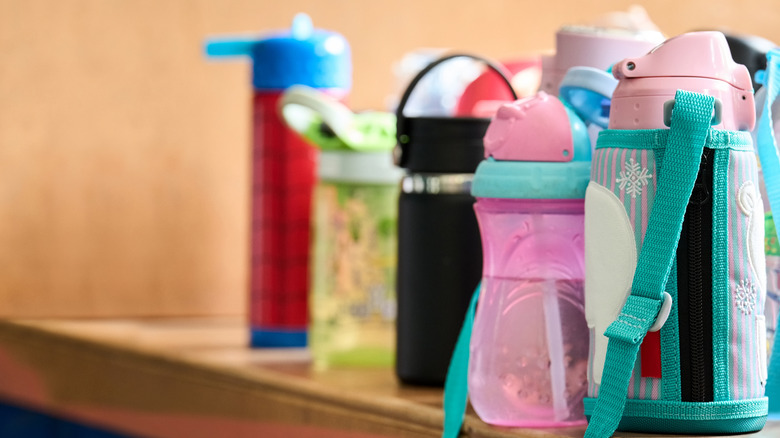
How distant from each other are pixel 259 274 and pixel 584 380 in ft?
1.80

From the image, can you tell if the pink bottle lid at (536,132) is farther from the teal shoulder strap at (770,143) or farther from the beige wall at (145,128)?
the beige wall at (145,128)

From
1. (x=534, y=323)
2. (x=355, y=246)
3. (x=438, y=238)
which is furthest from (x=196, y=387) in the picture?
(x=534, y=323)

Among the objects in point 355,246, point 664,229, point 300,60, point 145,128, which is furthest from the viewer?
point 145,128

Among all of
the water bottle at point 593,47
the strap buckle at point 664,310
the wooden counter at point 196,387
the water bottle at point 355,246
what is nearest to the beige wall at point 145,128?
the wooden counter at point 196,387

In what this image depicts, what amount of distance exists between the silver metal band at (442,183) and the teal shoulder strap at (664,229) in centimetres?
27

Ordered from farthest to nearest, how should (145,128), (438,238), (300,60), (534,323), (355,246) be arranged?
(145,128), (300,60), (355,246), (438,238), (534,323)

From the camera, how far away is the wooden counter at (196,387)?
715 millimetres

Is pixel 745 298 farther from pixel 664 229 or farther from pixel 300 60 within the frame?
pixel 300 60

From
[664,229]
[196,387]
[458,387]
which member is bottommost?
[196,387]

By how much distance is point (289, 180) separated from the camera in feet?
3.53

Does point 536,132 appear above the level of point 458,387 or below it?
above

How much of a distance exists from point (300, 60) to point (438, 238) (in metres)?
0.36

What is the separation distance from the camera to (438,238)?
2.52ft

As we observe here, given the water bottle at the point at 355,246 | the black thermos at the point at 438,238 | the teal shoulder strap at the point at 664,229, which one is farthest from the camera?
the water bottle at the point at 355,246
